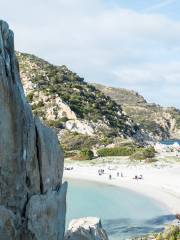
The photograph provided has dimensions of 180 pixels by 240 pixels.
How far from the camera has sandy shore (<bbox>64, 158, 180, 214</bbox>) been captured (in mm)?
43250

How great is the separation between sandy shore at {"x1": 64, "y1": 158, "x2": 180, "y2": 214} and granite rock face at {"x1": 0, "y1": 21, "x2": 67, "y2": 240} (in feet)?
83.5

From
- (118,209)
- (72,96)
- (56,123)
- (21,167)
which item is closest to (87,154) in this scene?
(56,123)

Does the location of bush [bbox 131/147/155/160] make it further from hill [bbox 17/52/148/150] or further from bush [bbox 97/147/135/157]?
hill [bbox 17/52/148/150]

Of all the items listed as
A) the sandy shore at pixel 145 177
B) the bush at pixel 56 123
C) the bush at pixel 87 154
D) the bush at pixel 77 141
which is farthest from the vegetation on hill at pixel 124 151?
the bush at pixel 56 123

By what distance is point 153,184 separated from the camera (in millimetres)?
48250

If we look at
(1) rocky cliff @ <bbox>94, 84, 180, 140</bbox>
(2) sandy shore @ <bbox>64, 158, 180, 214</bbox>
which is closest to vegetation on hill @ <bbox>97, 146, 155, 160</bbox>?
(2) sandy shore @ <bbox>64, 158, 180, 214</bbox>

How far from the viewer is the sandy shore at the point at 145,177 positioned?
142ft

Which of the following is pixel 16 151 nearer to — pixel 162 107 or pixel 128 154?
pixel 128 154

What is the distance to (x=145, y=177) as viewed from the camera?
51.6 m

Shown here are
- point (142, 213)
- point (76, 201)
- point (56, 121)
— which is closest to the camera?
point (142, 213)

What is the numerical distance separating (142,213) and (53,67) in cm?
7324

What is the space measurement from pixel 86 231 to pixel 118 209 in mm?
20566

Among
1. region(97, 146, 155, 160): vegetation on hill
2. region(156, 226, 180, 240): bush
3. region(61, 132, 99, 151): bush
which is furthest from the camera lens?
region(61, 132, 99, 151): bush

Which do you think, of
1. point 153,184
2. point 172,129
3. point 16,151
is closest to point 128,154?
point 153,184
